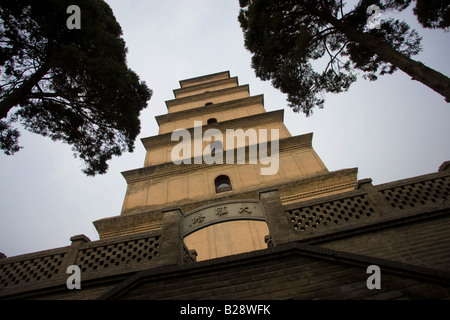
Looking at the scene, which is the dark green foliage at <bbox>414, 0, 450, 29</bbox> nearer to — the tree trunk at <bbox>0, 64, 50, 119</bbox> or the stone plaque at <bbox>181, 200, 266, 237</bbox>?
the stone plaque at <bbox>181, 200, 266, 237</bbox>

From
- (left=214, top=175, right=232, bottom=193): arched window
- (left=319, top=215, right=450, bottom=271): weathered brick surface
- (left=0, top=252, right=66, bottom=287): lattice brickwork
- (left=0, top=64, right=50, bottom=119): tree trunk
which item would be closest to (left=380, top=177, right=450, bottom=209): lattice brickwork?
(left=319, top=215, right=450, bottom=271): weathered brick surface

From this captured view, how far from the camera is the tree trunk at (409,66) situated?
5.57 meters

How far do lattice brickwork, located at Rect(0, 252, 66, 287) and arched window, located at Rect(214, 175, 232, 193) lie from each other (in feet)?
21.6

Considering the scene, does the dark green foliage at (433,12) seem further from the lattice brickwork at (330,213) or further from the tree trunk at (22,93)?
the tree trunk at (22,93)

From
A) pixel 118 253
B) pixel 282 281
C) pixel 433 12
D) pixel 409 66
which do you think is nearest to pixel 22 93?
pixel 118 253

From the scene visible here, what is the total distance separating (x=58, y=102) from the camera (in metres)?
8.74

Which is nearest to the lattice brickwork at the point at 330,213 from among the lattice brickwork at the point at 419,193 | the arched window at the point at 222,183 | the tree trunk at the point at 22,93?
the lattice brickwork at the point at 419,193

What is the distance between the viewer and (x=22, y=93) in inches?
292

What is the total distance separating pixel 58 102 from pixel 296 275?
9033 millimetres

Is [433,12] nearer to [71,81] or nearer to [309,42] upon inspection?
[309,42]

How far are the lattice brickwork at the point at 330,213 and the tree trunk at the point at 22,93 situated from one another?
7.70 metres

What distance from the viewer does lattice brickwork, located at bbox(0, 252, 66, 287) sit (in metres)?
5.30

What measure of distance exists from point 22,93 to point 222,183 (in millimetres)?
7693
